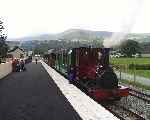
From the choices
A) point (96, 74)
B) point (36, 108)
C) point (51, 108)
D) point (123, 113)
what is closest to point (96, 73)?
point (96, 74)

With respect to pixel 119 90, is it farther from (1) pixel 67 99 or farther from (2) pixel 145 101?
(1) pixel 67 99

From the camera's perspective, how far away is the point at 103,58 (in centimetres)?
2400

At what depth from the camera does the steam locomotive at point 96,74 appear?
20.4 metres

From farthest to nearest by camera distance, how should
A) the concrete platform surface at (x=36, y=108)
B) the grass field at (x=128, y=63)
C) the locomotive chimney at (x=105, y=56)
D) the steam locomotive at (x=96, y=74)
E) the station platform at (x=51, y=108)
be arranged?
the grass field at (x=128, y=63) < the locomotive chimney at (x=105, y=56) < the steam locomotive at (x=96, y=74) < the concrete platform surface at (x=36, y=108) < the station platform at (x=51, y=108)

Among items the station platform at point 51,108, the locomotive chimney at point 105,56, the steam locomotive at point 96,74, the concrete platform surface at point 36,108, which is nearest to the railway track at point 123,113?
the station platform at point 51,108

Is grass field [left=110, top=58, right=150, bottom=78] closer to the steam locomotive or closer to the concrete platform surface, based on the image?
the steam locomotive

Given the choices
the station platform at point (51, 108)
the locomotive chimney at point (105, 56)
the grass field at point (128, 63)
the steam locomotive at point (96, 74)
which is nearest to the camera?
the station platform at point (51, 108)

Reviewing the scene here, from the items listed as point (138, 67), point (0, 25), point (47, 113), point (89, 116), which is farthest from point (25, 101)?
point (0, 25)

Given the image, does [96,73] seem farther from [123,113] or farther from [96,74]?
[123,113]

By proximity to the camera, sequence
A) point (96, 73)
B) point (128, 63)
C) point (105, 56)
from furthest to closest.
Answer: point (128, 63)
point (105, 56)
point (96, 73)

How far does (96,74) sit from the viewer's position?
73.3 ft

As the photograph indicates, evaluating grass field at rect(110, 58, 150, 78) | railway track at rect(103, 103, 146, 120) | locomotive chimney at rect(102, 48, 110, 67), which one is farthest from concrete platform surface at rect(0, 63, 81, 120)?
grass field at rect(110, 58, 150, 78)

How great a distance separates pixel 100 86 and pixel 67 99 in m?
1.92

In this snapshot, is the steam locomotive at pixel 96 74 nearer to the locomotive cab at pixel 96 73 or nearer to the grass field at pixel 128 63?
the locomotive cab at pixel 96 73
